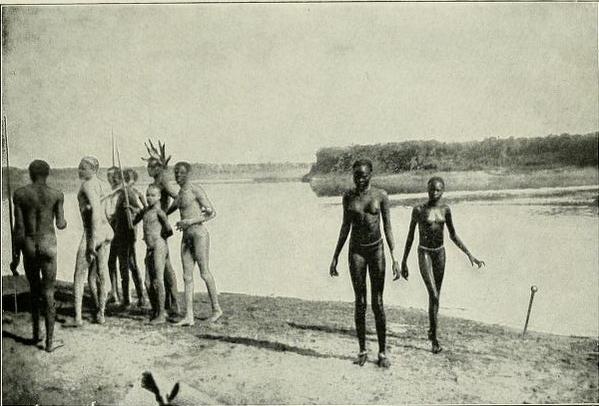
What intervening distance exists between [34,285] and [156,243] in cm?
90

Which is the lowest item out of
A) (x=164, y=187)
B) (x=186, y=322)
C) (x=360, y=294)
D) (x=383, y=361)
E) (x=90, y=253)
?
(x=383, y=361)

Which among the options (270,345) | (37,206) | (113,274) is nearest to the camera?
(37,206)

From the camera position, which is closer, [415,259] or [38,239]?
[38,239]

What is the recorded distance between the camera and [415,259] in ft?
15.2

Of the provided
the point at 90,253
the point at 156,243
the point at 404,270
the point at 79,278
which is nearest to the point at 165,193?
the point at 156,243

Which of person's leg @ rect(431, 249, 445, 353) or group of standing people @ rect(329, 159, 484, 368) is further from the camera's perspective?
person's leg @ rect(431, 249, 445, 353)

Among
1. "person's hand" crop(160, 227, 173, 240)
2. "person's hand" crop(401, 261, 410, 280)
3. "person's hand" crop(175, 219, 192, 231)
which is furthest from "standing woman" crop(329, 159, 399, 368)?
A: "person's hand" crop(160, 227, 173, 240)

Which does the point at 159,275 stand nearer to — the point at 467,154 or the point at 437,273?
the point at 437,273

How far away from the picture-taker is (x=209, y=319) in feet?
15.1

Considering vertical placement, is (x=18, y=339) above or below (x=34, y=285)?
below

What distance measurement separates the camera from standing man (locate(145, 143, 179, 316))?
454 centimetres

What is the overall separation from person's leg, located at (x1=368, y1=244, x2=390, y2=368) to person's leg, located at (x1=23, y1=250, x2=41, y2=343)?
7.76 ft

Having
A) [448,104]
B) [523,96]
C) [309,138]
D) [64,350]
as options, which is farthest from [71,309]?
[523,96]

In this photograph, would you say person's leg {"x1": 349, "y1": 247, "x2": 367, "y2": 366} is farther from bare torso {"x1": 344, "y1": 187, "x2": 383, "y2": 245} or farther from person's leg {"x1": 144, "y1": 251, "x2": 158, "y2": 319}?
person's leg {"x1": 144, "y1": 251, "x2": 158, "y2": 319}
